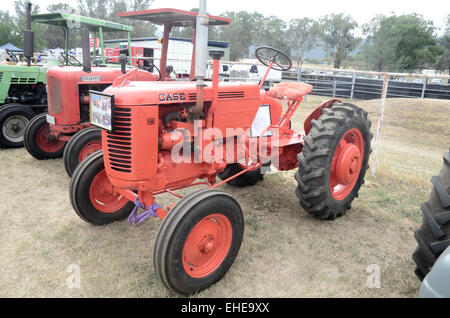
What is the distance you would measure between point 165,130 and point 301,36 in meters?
65.8

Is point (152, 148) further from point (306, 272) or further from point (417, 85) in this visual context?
point (417, 85)

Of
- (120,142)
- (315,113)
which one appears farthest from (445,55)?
(120,142)

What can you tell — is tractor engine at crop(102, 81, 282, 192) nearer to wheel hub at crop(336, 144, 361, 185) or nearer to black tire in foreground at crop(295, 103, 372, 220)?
black tire in foreground at crop(295, 103, 372, 220)

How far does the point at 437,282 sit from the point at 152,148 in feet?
6.47

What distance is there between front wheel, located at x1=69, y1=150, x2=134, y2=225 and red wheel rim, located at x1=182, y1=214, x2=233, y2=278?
127 cm

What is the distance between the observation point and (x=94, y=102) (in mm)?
2600

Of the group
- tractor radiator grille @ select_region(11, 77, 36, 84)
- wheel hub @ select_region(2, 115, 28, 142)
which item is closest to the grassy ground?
wheel hub @ select_region(2, 115, 28, 142)

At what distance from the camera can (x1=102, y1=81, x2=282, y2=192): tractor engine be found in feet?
8.11

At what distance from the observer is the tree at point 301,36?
200 feet

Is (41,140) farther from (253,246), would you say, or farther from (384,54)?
(384,54)

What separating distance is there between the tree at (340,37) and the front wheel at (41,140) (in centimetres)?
5264

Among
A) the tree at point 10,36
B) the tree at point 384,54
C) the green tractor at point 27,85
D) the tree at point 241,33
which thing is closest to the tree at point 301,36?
the tree at point 241,33

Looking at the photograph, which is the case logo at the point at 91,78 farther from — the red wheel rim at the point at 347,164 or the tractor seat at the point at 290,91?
the red wheel rim at the point at 347,164

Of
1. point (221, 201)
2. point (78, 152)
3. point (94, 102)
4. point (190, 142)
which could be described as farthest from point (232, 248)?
point (78, 152)
